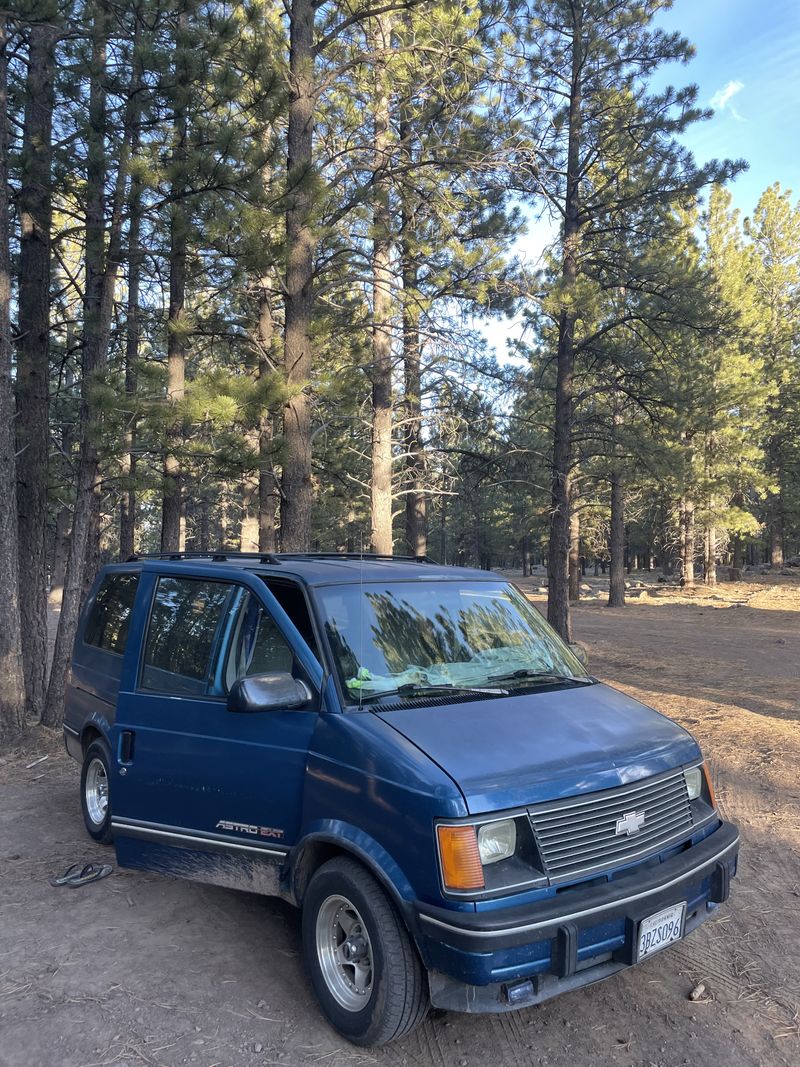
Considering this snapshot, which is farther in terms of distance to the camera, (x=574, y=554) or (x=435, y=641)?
(x=574, y=554)

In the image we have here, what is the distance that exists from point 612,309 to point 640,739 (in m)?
14.3

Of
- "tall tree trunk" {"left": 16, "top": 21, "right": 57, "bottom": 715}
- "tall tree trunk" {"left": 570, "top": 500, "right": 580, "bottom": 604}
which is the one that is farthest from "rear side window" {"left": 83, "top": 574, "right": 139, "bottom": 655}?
"tall tree trunk" {"left": 570, "top": 500, "right": 580, "bottom": 604}

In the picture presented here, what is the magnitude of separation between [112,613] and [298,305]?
4.96 m

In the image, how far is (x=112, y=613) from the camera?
5738 millimetres

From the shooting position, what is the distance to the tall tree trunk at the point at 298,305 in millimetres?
9000

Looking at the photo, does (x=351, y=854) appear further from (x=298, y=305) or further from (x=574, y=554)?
(x=574, y=554)

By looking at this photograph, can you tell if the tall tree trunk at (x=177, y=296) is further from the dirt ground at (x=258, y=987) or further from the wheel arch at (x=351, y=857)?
the wheel arch at (x=351, y=857)

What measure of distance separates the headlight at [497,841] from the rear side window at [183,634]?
75.2 inches

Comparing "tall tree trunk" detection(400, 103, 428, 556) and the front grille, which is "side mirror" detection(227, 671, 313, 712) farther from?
"tall tree trunk" detection(400, 103, 428, 556)

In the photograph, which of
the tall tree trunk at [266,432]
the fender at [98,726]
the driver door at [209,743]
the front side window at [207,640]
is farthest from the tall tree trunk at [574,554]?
the driver door at [209,743]

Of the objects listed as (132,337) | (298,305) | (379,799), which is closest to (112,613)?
(379,799)

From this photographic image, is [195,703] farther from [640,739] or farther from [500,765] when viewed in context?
[640,739]

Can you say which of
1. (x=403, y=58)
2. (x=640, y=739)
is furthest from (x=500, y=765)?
(x=403, y=58)

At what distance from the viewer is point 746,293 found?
28.8m
